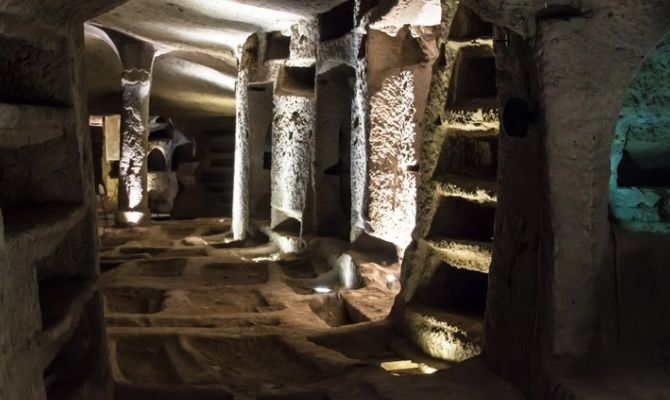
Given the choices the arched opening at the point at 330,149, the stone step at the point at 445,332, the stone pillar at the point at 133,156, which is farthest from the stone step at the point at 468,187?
the stone pillar at the point at 133,156

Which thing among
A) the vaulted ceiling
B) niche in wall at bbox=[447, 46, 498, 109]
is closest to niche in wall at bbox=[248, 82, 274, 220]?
the vaulted ceiling

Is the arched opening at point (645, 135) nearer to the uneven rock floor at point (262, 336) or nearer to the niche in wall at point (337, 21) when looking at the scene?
the uneven rock floor at point (262, 336)

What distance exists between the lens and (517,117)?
8.23 ft

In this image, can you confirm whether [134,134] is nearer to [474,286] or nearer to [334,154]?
[334,154]

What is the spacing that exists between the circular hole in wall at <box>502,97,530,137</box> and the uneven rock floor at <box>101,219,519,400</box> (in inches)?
40.8

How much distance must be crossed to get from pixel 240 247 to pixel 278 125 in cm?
177

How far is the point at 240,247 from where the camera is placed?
29.4ft

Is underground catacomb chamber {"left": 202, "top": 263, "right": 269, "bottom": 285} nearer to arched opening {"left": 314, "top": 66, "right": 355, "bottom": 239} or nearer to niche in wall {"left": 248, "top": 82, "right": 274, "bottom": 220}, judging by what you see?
arched opening {"left": 314, "top": 66, "right": 355, "bottom": 239}

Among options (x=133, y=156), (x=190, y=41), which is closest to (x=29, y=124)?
(x=190, y=41)

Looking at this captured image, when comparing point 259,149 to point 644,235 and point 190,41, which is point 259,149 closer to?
point 190,41

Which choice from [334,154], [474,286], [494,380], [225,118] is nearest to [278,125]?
[334,154]

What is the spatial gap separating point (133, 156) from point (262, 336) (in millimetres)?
7381

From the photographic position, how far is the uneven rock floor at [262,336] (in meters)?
3.05

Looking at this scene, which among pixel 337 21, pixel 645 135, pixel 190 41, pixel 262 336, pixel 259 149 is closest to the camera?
pixel 645 135
